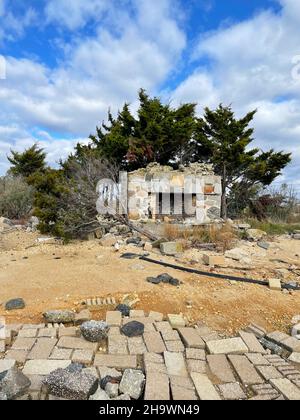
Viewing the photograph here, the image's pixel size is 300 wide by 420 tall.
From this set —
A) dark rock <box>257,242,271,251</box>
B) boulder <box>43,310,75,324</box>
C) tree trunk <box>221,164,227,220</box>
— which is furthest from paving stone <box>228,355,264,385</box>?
tree trunk <box>221,164,227,220</box>

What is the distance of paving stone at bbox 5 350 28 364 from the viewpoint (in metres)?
2.73

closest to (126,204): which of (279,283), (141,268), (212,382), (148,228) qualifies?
(148,228)

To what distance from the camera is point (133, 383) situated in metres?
2.38

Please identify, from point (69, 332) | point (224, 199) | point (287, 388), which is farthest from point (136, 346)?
point (224, 199)

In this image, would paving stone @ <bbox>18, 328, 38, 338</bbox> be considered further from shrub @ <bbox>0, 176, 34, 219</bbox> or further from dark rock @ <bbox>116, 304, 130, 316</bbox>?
shrub @ <bbox>0, 176, 34, 219</bbox>

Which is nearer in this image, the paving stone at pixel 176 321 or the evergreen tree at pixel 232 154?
the paving stone at pixel 176 321

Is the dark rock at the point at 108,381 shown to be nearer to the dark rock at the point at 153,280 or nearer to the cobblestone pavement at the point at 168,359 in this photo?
the cobblestone pavement at the point at 168,359

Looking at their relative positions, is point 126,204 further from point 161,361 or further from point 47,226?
point 161,361

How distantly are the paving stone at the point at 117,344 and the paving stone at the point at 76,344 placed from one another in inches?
5.7

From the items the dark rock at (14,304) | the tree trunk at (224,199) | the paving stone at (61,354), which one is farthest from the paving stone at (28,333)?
the tree trunk at (224,199)

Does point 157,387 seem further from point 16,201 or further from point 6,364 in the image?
point 16,201

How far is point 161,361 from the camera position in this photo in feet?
9.02

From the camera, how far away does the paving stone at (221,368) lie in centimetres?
258

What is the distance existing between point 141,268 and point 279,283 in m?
2.33
